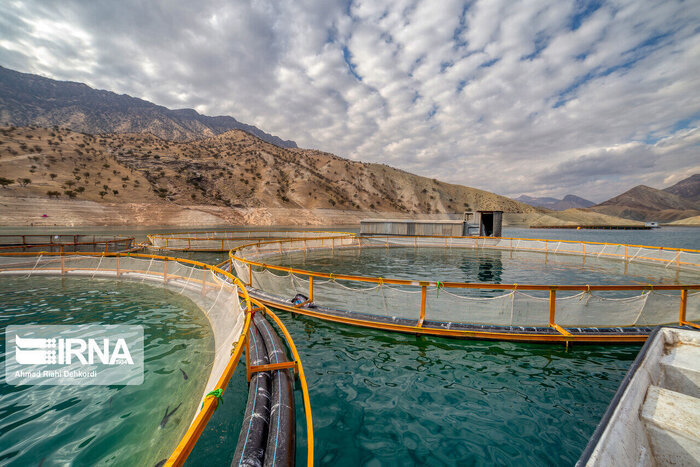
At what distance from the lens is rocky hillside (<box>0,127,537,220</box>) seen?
61.2m

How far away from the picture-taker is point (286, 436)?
353 centimetres

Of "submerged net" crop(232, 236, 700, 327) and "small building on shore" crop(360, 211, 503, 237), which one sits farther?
"small building on shore" crop(360, 211, 503, 237)

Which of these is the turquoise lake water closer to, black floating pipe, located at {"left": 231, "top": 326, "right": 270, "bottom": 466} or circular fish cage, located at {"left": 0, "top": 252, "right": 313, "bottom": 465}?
circular fish cage, located at {"left": 0, "top": 252, "right": 313, "bottom": 465}

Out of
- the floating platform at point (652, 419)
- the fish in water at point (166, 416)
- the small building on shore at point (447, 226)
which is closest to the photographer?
the floating platform at point (652, 419)

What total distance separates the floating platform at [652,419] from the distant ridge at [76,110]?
18010 centimetres

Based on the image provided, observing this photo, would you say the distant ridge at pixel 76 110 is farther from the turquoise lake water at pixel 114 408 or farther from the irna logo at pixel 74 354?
the turquoise lake water at pixel 114 408

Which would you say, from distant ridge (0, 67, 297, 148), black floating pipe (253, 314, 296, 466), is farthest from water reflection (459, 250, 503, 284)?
distant ridge (0, 67, 297, 148)

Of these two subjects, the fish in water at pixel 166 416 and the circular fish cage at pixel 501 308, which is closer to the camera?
the fish in water at pixel 166 416

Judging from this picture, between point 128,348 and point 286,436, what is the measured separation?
23.1 feet

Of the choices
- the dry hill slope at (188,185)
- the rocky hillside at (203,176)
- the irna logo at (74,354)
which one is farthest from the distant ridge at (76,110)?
the irna logo at (74,354)

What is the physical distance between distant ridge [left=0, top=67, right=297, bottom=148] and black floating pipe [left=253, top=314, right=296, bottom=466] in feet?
578

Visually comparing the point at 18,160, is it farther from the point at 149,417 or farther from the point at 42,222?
the point at 149,417

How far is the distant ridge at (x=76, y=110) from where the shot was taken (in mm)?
140125

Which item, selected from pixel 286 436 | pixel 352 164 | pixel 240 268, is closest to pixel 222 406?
Result: pixel 286 436
